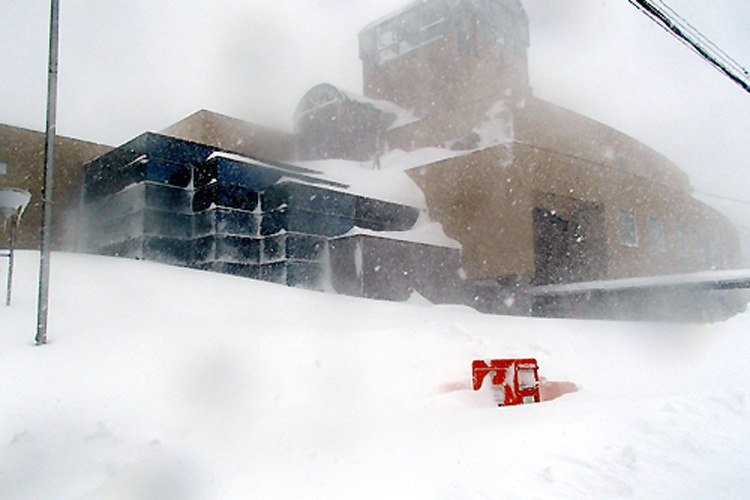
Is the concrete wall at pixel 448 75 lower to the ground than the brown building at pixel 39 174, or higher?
higher

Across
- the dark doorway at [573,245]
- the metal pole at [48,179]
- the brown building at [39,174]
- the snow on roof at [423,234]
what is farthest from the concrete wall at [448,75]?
the metal pole at [48,179]

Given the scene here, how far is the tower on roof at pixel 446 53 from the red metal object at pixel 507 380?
18.5 meters

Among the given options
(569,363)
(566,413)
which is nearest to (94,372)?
(566,413)

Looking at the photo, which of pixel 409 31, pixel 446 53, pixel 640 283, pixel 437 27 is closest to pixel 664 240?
pixel 640 283

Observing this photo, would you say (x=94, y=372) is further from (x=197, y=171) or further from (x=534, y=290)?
(x=534, y=290)

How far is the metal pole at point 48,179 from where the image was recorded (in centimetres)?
659

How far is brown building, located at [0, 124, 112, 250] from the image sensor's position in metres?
15.0

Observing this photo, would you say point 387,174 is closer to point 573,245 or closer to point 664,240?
point 573,245

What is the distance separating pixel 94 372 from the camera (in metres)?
5.98

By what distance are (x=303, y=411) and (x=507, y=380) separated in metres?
2.65

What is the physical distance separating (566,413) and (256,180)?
11.6 metres

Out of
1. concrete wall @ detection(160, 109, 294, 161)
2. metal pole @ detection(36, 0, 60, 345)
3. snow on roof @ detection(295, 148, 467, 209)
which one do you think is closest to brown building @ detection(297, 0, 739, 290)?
snow on roof @ detection(295, 148, 467, 209)

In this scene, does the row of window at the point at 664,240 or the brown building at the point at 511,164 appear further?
the row of window at the point at 664,240

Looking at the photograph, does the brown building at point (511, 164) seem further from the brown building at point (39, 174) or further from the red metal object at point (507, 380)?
the red metal object at point (507, 380)
